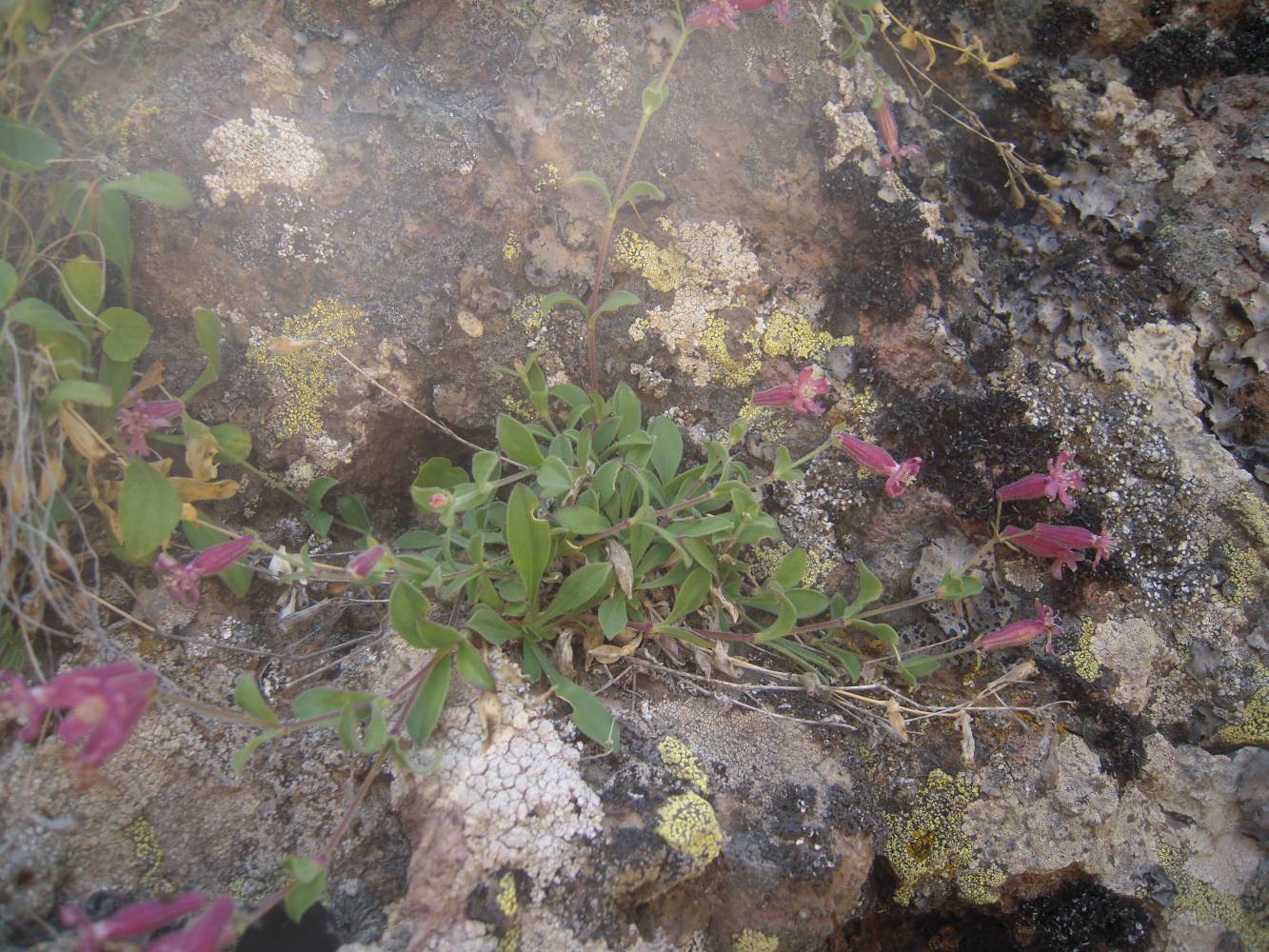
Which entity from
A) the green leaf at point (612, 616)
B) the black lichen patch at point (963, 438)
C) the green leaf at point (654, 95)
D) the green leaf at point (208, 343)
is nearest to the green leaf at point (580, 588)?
the green leaf at point (612, 616)

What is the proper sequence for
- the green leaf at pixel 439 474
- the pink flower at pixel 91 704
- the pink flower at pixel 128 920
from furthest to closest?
1. the green leaf at pixel 439 474
2. the pink flower at pixel 91 704
3. the pink flower at pixel 128 920

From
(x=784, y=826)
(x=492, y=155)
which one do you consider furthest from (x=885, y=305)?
(x=784, y=826)

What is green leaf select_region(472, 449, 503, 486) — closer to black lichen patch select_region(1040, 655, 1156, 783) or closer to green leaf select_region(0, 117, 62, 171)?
green leaf select_region(0, 117, 62, 171)

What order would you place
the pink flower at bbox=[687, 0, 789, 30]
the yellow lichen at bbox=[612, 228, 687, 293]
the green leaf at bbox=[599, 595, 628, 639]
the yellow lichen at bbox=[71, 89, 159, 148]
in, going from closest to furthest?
the green leaf at bbox=[599, 595, 628, 639] → the yellow lichen at bbox=[71, 89, 159, 148] → the pink flower at bbox=[687, 0, 789, 30] → the yellow lichen at bbox=[612, 228, 687, 293]

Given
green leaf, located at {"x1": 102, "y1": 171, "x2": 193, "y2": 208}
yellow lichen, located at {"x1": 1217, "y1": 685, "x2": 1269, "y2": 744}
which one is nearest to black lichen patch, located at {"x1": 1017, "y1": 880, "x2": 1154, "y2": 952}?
yellow lichen, located at {"x1": 1217, "y1": 685, "x2": 1269, "y2": 744}

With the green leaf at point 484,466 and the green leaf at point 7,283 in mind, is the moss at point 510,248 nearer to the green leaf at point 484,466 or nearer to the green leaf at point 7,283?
the green leaf at point 484,466

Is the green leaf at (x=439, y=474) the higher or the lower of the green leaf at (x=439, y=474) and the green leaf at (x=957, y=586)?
the lower
